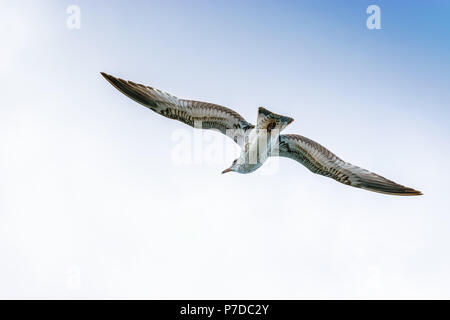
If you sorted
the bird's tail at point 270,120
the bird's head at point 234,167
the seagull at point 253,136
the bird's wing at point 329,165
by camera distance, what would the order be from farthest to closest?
1. the bird's head at point 234,167
2. the bird's wing at point 329,165
3. the seagull at point 253,136
4. the bird's tail at point 270,120

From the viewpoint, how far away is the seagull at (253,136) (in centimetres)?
1300

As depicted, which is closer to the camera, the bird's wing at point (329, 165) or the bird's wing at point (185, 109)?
the bird's wing at point (185, 109)

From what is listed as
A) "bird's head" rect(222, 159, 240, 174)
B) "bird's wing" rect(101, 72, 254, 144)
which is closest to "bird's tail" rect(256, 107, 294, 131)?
"bird's wing" rect(101, 72, 254, 144)

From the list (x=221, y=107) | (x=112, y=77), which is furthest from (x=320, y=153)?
(x=112, y=77)

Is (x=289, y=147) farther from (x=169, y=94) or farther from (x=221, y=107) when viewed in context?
(x=169, y=94)

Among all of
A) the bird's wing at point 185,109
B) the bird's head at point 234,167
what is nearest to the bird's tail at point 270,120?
the bird's wing at point 185,109

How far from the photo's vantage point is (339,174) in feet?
44.3

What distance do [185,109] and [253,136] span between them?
6.71 ft

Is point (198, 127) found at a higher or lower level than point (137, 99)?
lower

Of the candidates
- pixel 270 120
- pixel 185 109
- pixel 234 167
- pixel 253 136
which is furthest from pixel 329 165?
pixel 185 109

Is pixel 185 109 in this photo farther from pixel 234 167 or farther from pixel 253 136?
pixel 234 167

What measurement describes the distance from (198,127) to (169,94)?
1.23 m

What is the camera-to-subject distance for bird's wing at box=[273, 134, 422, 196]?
13266 millimetres

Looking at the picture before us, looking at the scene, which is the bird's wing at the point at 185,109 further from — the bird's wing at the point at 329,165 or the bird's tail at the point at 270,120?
the bird's wing at the point at 329,165
